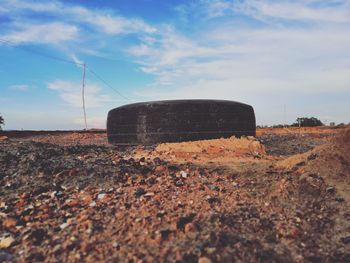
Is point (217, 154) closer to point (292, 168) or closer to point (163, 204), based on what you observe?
point (292, 168)

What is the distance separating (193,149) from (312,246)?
3.11 m

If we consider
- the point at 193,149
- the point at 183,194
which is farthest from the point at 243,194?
the point at 193,149

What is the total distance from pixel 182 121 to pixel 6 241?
4.10 metres

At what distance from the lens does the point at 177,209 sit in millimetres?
2994

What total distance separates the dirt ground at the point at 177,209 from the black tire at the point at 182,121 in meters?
1.61

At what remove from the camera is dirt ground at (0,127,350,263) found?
8.04 ft

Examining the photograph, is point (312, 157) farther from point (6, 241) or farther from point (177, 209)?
point (6, 241)

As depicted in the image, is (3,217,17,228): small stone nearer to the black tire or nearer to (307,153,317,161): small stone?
(307,153,317,161): small stone

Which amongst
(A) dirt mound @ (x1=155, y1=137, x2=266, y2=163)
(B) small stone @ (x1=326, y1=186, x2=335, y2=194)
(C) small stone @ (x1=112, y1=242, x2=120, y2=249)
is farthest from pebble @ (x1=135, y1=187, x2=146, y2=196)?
(B) small stone @ (x1=326, y1=186, x2=335, y2=194)

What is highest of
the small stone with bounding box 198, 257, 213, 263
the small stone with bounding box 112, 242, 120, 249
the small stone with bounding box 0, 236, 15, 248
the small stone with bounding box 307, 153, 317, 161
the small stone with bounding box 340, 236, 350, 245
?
the small stone with bounding box 307, 153, 317, 161

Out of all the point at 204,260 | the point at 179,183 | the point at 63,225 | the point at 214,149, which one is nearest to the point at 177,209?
the point at 179,183

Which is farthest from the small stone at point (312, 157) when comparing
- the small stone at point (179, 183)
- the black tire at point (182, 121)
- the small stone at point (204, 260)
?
the black tire at point (182, 121)

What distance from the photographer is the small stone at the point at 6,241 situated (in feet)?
8.54

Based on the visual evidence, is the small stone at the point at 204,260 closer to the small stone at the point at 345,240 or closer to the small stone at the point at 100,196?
Answer: the small stone at the point at 345,240
